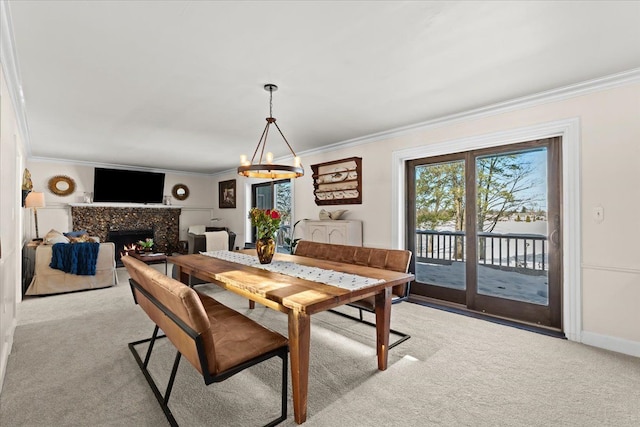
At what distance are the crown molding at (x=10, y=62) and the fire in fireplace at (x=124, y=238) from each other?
4.05 meters

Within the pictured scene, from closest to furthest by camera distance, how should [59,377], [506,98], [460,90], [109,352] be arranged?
[59,377]
[109,352]
[460,90]
[506,98]

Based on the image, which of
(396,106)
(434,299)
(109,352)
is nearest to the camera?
(109,352)

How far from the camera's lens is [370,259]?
292 centimetres

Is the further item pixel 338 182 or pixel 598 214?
pixel 338 182

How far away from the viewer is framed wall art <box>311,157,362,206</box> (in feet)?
15.3

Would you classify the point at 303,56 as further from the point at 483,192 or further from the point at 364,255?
the point at 483,192

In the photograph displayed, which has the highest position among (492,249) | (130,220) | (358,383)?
(130,220)

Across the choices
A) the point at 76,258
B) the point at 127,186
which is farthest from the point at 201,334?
the point at 127,186

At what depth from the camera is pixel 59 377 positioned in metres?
2.18

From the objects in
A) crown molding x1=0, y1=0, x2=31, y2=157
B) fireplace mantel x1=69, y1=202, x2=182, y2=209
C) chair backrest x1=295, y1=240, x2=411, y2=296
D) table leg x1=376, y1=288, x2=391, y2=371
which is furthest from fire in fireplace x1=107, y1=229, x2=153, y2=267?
table leg x1=376, y1=288, x2=391, y2=371

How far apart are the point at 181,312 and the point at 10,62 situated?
2375 millimetres

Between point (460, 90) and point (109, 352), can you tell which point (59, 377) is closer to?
point (109, 352)

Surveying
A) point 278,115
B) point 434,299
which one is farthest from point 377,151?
point 434,299

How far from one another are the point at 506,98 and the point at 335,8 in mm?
2196
